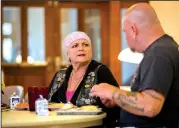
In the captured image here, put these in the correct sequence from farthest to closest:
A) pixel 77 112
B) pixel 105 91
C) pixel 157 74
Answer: pixel 77 112 → pixel 105 91 → pixel 157 74

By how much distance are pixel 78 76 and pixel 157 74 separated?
105 cm

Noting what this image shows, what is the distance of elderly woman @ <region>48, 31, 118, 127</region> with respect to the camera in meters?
2.62

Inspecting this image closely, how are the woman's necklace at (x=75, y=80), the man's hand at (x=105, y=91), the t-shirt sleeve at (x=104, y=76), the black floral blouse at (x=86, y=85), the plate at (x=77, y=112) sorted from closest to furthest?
1. the man's hand at (x=105, y=91)
2. the plate at (x=77, y=112)
3. the black floral blouse at (x=86, y=85)
4. the t-shirt sleeve at (x=104, y=76)
5. the woman's necklace at (x=75, y=80)

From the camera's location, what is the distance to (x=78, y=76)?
283 cm

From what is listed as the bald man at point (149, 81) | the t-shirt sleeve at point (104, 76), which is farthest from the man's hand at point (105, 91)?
the t-shirt sleeve at point (104, 76)

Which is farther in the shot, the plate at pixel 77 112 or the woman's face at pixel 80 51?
the woman's face at pixel 80 51

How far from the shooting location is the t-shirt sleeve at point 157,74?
1.85 m

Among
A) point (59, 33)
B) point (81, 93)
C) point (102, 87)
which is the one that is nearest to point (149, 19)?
point (102, 87)

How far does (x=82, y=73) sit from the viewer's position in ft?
9.28

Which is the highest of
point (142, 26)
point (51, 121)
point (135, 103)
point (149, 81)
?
point (142, 26)

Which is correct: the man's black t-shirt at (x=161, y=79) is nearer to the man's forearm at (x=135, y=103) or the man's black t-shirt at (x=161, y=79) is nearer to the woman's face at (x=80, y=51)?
the man's forearm at (x=135, y=103)

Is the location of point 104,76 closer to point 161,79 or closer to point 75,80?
point 75,80

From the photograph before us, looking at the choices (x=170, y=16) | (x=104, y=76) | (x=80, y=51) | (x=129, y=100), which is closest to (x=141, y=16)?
(x=129, y=100)

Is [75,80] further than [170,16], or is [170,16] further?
[170,16]
